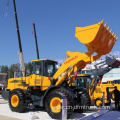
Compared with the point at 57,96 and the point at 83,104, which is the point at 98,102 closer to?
the point at 83,104

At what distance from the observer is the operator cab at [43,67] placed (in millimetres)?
8922

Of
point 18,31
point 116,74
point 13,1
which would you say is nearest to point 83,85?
point 18,31

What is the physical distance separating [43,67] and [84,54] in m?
2.35

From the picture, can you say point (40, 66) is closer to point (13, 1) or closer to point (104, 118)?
point (104, 118)

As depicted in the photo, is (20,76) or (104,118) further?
(20,76)

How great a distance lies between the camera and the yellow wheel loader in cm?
725

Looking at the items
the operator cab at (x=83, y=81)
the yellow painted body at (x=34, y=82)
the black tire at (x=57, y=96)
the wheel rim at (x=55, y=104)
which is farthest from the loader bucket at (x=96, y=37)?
the operator cab at (x=83, y=81)

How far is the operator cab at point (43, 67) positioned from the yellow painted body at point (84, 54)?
0.85ft

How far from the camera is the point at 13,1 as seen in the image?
18766 mm

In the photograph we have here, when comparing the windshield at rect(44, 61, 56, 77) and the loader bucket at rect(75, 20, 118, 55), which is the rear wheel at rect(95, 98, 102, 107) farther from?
the loader bucket at rect(75, 20, 118, 55)

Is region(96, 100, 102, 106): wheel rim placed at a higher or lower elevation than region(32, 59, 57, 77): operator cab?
lower

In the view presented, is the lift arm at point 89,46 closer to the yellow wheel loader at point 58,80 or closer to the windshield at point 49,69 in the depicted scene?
the yellow wheel loader at point 58,80

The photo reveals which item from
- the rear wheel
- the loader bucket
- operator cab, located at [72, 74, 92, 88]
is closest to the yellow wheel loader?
the loader bucket

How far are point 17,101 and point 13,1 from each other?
13557mm
